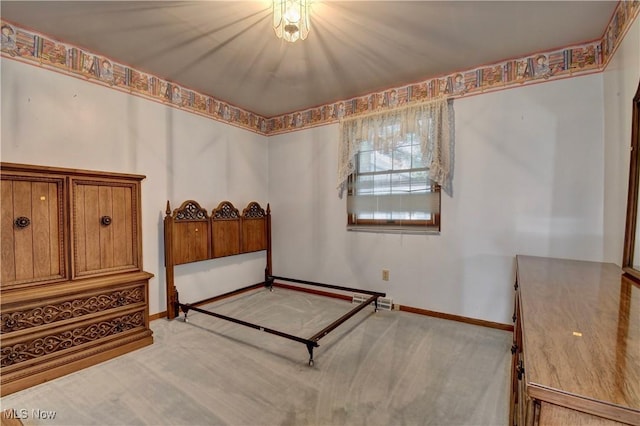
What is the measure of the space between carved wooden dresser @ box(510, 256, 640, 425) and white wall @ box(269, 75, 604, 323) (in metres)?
1.36

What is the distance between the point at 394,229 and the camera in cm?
325

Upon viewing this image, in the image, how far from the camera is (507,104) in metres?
2.64

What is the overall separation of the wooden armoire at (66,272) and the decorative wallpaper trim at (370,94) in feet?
3.32

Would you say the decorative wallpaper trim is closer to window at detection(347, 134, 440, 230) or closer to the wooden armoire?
window at detection(347, 134, 440, 230)

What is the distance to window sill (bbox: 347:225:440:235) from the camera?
3.04 metres

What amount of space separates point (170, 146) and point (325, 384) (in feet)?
9.12

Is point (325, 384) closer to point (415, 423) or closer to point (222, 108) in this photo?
point (415, 423)

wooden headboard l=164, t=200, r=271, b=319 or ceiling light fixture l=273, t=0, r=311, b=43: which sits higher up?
ceiling light fixture l=273, t=0, r=311, b=43

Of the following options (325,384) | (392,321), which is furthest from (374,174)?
(325,384)

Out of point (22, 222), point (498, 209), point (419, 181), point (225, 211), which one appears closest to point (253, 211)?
point (225, 211)

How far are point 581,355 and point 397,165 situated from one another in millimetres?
2651

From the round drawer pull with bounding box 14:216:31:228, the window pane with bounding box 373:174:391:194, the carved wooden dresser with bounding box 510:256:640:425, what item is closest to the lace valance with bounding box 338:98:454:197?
the window pane with bounding box 373:174:391:194

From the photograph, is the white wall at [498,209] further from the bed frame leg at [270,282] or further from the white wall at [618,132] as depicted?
the bed frame leg at [270,282]

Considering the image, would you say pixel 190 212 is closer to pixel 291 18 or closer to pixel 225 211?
A: pixel 225 211
